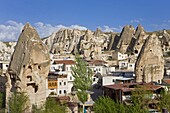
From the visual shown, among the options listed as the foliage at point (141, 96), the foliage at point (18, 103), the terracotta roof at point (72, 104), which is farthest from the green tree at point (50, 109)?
the foliage at point (141, 96)

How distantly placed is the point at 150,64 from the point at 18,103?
16.7 metres

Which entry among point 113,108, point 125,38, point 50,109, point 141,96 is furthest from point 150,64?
point 125,38

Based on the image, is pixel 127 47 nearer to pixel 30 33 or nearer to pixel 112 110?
pixel 30 33

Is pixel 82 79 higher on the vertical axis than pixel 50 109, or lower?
higher

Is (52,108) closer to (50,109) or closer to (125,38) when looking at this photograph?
(50,109)

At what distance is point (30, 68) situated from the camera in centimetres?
2909

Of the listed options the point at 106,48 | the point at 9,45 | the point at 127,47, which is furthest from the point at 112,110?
the point at 9,45

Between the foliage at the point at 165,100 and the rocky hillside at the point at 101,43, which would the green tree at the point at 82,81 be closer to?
the foliage at the point at 165,100

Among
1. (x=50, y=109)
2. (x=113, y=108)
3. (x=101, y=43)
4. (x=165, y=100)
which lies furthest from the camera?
(x=101, y=43)

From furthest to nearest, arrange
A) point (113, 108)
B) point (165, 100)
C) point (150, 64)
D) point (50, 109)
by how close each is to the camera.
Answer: point (150, 64), point (165, 100), point (50, 109), point (113, 108)

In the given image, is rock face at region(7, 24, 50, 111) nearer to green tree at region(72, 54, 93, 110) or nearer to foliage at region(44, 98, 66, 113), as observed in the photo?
foliage at region(44, 98, 66, 113)

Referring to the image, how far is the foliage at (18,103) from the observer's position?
1051 inches

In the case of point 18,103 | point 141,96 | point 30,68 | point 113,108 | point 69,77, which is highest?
point 30,68

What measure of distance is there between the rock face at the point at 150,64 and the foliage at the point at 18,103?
14161 mm
